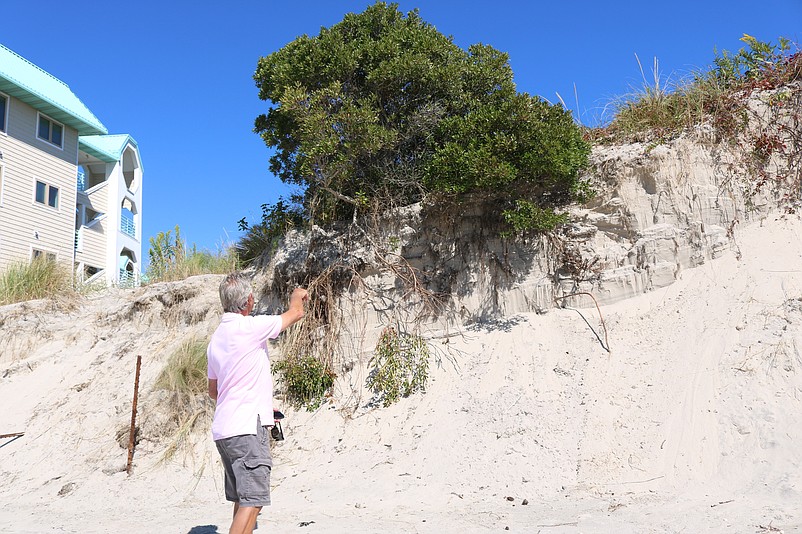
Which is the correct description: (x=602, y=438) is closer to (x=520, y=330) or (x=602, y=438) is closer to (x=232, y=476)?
(x=520, y=330)

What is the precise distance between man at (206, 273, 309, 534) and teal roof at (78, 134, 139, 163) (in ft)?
74.1

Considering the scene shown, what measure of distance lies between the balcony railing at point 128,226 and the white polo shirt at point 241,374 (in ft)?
79.5

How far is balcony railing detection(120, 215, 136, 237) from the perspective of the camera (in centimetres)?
2630

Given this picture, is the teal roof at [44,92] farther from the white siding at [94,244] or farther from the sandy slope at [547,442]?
the sandy slope at [547,442]

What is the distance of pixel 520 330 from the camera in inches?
304

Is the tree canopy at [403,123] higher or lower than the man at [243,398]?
higher

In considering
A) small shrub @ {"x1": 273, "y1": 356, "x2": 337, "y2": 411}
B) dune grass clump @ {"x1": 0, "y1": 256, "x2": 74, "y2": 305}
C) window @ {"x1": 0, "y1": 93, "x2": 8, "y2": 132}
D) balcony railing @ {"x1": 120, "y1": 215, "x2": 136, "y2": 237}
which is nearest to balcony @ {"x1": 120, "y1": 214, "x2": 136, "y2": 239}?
balcony railing @ {"x1": 120, "y1": 215, "x2": 136, "y2": 237}

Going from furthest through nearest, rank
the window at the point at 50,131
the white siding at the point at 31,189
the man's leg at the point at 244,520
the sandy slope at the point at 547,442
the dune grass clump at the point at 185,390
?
1. the window at the point at 50,131
2. the white siding at the point at 31,189
3. the dune grass clump at the point at 185,390
4. the sandy slope at the point at 547,442
5. the man's leg at the point at 244,520

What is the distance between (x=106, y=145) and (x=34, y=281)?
15463 millimetres

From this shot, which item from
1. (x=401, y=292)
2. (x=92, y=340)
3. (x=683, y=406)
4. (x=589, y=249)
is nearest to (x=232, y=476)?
(x=683, y=406)

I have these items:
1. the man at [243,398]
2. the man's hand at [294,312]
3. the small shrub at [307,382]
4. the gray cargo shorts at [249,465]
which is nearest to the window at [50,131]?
the small shrub at [307,382]

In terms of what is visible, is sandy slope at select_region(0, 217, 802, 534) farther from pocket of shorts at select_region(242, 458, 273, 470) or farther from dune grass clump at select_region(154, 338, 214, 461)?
pocket of shorts at select_region(242, 458, 273, 470)

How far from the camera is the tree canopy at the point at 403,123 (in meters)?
7.66

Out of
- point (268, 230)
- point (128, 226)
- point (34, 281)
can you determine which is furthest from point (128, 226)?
point (268, 230)
